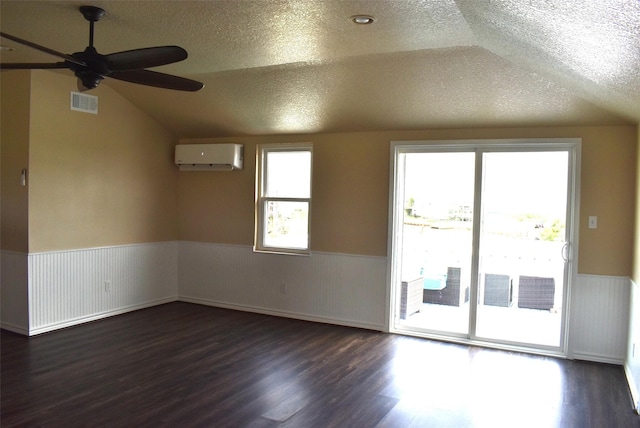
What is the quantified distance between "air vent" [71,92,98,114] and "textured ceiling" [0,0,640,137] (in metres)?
0.32

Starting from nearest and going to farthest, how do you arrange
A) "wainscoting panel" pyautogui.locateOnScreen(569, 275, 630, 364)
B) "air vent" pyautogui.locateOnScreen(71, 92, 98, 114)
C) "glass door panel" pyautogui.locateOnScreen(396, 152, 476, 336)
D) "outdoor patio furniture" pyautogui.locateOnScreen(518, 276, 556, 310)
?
"wainscoting panel" pyautogui.locateOnScreen(569, 275, 630, 364) < "outdoor patio furniture" pyautogui.locateOnScreen(518, 276, 556, 310) < "glass door panel" pyautogui.locateOnScreen(396, 152, 476, 336) < "air vent" pyautogui.locateOnScreen(71, 92, 98, 114)

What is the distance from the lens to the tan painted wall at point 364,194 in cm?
434

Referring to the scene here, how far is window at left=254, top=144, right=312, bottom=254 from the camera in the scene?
5.80 m

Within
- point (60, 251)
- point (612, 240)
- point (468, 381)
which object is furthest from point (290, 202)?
point (612, 240)

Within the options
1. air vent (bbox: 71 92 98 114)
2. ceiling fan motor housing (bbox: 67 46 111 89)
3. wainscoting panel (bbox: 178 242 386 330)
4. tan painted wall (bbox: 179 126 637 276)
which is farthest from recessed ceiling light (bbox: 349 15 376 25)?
air vent (bbox: 71 92 98 114)

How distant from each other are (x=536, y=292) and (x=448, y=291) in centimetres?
84

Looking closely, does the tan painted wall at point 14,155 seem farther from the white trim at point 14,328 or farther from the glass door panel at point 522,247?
the glass door panel at point 522,247

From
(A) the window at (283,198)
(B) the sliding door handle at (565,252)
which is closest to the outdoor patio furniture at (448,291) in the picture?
(B) the sliding door handle at (565,252)

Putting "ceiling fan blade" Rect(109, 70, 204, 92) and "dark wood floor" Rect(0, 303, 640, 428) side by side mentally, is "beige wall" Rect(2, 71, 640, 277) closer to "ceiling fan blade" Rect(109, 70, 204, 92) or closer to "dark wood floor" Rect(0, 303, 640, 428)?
"dark wood floor" Rect(0, 303, 640, 428)

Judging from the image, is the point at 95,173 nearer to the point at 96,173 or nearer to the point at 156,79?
the point at 96,173

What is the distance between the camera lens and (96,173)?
17.6 feet

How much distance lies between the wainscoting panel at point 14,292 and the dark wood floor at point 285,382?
18 centimetres

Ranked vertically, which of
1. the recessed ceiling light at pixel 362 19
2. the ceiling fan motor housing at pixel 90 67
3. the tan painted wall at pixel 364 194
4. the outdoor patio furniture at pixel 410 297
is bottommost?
the outdoor patio furniture at pixel 410 297

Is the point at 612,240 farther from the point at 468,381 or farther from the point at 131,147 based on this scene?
the point at 131,147
